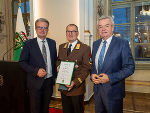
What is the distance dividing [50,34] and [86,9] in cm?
100

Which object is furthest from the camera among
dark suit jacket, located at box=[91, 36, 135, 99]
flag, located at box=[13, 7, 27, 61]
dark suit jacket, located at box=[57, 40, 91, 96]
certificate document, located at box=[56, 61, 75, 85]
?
flag, located at box=[13, 7, 27, 61]

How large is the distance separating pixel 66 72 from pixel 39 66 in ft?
1.17

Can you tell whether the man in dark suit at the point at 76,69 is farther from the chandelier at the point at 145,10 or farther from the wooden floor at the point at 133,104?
the chandelier at the point at 145,10

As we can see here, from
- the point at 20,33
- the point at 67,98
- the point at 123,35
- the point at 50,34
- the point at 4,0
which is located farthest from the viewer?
the point at 123,35

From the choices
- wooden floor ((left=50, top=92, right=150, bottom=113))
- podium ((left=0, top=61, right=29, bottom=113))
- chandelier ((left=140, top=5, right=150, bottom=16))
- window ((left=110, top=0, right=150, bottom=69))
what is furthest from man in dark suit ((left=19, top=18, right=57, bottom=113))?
chandelier ((left=140, top=5, right=150, bottom=16))

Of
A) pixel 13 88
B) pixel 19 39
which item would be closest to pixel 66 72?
pixel 13 88

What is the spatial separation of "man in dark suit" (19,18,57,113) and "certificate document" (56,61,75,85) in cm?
19

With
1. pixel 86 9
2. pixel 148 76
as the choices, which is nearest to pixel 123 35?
pixel 148 76

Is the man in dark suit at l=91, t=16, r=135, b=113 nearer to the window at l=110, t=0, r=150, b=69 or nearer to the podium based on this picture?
the podium

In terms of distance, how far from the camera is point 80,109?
158 cm

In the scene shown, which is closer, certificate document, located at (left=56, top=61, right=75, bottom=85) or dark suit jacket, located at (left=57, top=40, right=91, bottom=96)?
certificate document, located at (left=56, top=61, right=75, bottom=85)

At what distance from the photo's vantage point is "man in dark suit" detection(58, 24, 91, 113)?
1.54 meters

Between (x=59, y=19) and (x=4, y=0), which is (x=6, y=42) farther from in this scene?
(x=59, y=19)

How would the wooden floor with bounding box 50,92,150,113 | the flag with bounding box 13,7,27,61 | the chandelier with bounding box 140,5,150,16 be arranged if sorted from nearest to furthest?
the flag with bounding box 13,7,27,61 < the wooden floor with bounding box 50,92,150,113 < the chandelier with bounding box 140,5,150,16
